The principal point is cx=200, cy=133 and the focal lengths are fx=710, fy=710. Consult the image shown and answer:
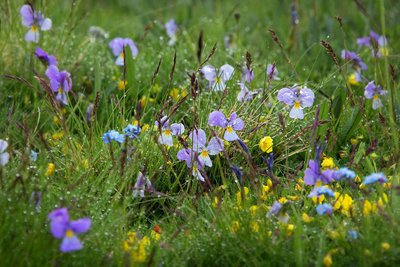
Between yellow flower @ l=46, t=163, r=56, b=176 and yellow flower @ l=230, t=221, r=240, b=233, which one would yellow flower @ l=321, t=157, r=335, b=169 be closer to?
yellow flower @ l=230, t=221, r=240, b=233

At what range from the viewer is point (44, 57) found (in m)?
3.12

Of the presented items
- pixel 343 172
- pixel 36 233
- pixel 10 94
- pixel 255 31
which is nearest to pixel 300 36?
pixel 255 31

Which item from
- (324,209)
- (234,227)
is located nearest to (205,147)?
(234,227)

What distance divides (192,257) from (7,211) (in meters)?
0.56

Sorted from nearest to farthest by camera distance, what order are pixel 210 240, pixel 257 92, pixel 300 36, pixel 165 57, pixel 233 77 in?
1. pixel 210 240
2. pixel 257 92
3. pixel 233 77
4. pixel 165 57
5. pixel 300 36

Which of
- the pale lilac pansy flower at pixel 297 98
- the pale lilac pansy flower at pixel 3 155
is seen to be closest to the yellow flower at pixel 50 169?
the pale lilac pansy flower at pixel 3 155

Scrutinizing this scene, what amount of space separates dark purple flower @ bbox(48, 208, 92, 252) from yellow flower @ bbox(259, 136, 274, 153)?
0.94m

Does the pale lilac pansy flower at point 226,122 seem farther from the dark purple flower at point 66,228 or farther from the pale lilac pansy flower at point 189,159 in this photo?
the dark purple flower at point 66,228

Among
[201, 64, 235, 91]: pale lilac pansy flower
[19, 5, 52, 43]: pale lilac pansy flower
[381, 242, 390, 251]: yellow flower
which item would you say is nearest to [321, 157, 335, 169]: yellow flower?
[381, 242, 390, 251]: yellow flower

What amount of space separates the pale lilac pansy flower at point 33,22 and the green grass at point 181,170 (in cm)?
7

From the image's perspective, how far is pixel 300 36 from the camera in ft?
14.0

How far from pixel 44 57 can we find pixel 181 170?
0.94 metres

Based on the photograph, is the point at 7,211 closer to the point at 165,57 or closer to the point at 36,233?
the point at 36,233

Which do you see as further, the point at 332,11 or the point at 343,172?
the point at 332,11
